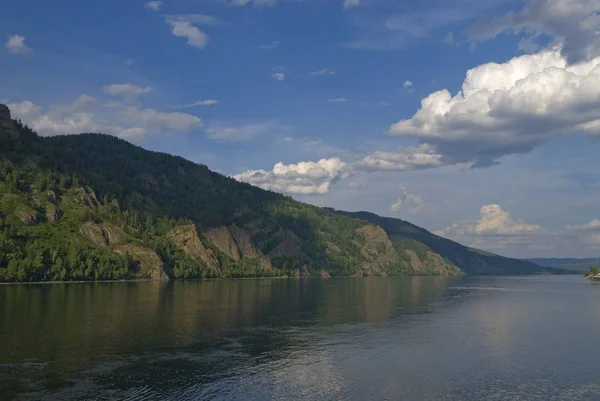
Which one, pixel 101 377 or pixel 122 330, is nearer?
pixel 101 377

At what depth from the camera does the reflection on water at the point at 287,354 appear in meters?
60.2

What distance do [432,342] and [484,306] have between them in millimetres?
84355

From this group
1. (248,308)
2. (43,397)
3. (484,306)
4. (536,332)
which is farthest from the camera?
(484,306)

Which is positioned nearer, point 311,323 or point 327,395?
point 327,395

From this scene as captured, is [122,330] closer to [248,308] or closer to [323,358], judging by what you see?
[323,358]

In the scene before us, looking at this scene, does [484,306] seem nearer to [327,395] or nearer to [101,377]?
[327,395]

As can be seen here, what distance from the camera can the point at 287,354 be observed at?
3179 inches

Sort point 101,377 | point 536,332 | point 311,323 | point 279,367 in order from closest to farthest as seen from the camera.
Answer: point 101,377
point 279,367
point 536,332
point 311,323

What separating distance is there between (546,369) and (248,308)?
304 ft

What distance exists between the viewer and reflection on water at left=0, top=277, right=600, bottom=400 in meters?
60.2

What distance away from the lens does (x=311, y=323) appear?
117625mm

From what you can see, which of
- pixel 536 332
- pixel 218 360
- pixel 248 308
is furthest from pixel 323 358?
pixel 248 308

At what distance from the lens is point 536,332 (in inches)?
4240

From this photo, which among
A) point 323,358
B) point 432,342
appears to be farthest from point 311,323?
point 323,358
